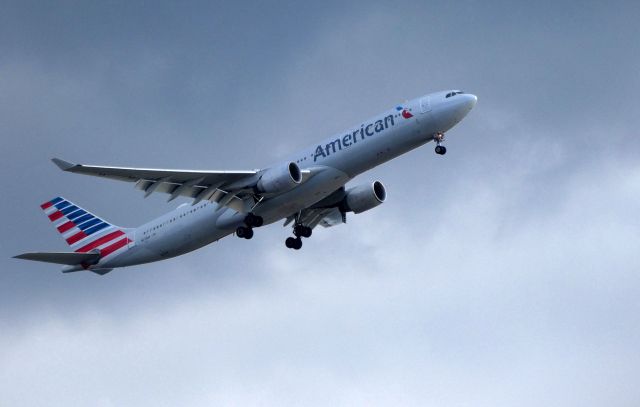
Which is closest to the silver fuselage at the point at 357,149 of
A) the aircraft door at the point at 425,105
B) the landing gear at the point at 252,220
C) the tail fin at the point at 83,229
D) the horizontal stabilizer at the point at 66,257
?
the aircraft door at the point at 425,105

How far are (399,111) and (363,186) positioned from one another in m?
7.82

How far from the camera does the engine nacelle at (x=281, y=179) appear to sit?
49125 millimetres

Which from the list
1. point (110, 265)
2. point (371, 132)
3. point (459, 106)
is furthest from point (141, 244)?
point (459, 106)

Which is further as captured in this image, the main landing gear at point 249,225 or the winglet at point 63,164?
the main landing gear at point 249,225

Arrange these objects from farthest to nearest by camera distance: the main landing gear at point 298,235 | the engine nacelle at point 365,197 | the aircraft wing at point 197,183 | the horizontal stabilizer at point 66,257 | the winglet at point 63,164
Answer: the main landing gear at point 298,235
the engine nacelle at point 365,197
the horizontal stabilizer at point 66,257
the aircraft wing at point 197,183
the winglet at point 63,164

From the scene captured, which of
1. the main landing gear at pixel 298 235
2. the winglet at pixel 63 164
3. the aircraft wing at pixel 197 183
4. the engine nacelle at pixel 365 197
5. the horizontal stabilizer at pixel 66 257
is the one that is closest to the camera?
the winglet at pixel 63 164

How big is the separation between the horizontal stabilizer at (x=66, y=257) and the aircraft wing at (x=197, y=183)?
25.1ft

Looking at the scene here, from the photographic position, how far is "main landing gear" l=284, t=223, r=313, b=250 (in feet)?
191

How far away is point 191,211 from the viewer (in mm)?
54875

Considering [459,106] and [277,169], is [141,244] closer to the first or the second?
[277,169]

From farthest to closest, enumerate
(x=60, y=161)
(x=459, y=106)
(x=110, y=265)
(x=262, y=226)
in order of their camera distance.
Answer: (x=110, y=265), (x=262, y=226), (x=459, y=106), (x=60, y=161)

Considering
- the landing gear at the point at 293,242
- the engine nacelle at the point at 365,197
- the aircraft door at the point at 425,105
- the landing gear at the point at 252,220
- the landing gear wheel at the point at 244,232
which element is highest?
the aircraft door at the point at 425,105

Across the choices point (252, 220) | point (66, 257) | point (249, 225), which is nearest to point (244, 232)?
point (249, 225)

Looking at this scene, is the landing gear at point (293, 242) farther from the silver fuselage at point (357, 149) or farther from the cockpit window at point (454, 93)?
the cockpit window at point (454, 93)
